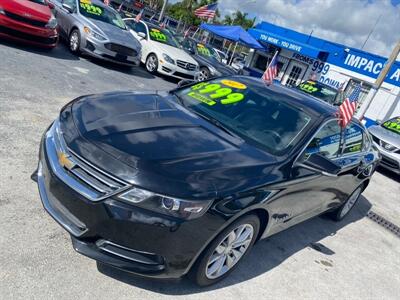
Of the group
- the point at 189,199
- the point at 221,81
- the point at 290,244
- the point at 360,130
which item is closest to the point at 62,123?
the point at 189,199

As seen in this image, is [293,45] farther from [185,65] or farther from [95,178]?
[95,178]

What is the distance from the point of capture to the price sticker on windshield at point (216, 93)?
4.06 meters

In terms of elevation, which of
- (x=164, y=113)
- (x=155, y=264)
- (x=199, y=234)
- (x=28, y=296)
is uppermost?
(x=164, y=113)

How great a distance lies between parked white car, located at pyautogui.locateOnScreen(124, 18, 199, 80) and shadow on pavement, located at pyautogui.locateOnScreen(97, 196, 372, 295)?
7.63 m

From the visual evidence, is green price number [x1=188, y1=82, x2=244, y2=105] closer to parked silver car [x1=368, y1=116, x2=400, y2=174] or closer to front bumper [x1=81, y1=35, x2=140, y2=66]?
front bumper [x1=81, y1=35, x2=140, y2=66]

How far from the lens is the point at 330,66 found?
2244cm

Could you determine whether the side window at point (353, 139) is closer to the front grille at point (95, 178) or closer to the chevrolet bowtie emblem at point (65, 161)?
the front grille at point (95, 178)

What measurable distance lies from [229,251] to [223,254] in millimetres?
77

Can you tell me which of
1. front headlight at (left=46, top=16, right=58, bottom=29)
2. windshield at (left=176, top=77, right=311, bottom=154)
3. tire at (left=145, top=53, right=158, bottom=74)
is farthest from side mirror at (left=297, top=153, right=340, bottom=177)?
tire at (left=145, top=53, right=158, bottom=74)

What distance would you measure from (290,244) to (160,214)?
7.77 feet

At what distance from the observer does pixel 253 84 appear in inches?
173

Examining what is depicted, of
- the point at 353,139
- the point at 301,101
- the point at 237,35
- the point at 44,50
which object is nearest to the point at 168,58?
the point at 44,50

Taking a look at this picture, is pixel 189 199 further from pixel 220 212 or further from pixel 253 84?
pixel 253 84

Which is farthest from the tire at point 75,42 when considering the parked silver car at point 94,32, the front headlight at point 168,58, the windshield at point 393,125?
the windshield at point 393,125
